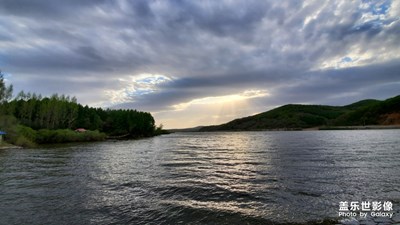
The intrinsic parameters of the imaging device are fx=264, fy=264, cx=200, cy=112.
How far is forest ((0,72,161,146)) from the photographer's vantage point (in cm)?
7921

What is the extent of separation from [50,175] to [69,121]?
125 m

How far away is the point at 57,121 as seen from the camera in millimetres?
131625

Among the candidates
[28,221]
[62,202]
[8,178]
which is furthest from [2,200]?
[8,178]

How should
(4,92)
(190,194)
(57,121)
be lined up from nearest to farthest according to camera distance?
(190,194) < (4,92) < (57,121)

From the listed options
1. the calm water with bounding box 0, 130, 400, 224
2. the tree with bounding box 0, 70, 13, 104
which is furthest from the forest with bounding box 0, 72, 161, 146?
the calm water with bounding box 0, 130, 400, 224

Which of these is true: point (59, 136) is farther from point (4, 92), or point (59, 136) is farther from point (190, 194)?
point (190, 194)

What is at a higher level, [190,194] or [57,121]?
[57,121]

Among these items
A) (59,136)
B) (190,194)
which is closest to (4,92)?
(59,136)

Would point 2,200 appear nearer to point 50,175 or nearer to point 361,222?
point 50,175

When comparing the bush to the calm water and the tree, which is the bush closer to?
the tree

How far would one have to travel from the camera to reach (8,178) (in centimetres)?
2509

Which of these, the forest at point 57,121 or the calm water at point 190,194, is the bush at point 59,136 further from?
the calm water at point 190,194

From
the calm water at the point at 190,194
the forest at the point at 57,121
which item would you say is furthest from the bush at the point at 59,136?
the calm water at the point at 190,194

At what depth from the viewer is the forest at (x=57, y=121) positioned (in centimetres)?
7921
